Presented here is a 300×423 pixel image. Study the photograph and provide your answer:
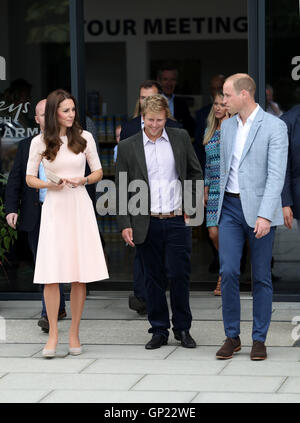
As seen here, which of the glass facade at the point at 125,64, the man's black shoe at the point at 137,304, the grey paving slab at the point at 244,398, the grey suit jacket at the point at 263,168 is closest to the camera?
the grey paving slab at the point at 244,398

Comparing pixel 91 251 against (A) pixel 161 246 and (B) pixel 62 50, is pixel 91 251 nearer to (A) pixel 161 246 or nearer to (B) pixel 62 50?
(A) pixel 161 246

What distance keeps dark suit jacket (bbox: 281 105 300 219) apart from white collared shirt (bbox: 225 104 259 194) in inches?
26.0

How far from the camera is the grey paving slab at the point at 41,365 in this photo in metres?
6.95

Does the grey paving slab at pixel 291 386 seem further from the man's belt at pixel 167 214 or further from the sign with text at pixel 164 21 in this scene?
the sign with text at pixel 164 21

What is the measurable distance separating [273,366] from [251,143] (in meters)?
1.55

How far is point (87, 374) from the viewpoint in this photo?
22.3 feet

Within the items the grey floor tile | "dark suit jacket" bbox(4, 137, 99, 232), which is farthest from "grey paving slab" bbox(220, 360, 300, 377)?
"dark suit jacket" bbox(4, 137, 99, 232)

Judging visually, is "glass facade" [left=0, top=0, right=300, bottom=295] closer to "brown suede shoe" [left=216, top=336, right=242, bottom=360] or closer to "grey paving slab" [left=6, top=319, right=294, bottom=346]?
"grey paving slab" [left=6, top=319, right=294, bottom=346]

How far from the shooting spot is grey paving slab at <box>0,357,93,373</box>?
695 cm

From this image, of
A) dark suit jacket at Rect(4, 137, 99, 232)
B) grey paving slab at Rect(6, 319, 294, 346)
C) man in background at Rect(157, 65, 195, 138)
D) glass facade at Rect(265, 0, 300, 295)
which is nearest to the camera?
grey paving slab at Rect(6, 319, 294, 346)

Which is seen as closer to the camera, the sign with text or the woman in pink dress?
the woman in pink dress

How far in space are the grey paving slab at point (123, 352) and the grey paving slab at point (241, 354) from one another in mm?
82

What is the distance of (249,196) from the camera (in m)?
7.02

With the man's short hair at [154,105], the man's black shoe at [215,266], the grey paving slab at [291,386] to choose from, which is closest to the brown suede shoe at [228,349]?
the grey paving slab at [291,386]
